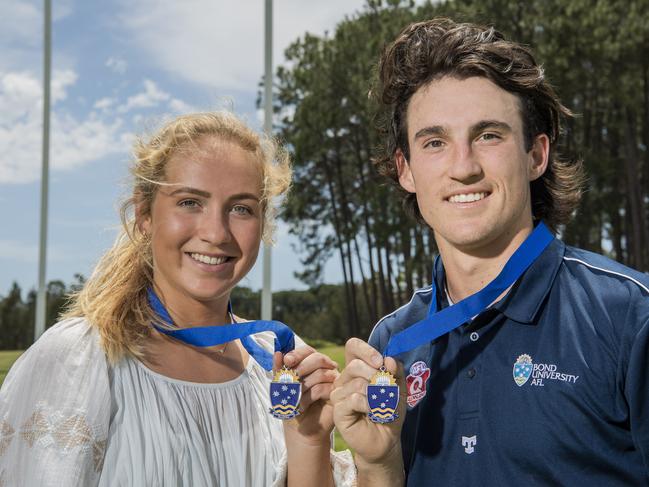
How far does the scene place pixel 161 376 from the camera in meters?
2.54

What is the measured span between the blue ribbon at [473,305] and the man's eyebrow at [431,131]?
0.40 m

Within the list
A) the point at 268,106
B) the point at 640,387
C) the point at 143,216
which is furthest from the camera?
the point at 268,106

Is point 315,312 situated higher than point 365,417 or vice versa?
point 315,312

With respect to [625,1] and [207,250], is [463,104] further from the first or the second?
[625,1]

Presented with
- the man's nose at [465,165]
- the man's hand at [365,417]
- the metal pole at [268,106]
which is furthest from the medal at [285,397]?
the metal pole at [268,106]

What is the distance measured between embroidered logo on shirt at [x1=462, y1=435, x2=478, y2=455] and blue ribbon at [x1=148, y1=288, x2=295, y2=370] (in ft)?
2.05

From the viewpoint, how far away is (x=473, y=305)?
88.5 inches

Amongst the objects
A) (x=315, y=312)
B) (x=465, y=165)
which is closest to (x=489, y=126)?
(x=465, y=165)

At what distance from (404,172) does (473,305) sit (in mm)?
680

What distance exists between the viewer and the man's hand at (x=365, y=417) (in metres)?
2.18

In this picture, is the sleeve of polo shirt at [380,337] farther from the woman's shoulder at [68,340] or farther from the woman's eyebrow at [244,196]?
the woman's shoulder at [68,340]

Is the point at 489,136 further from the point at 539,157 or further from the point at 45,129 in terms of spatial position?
the point at 45,129

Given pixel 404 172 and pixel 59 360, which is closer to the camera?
pixel 59 360

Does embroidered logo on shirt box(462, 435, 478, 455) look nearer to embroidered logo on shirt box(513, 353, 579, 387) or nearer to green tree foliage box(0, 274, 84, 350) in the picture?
embroidered logo on shirt box(513, 353, 579, 387)
